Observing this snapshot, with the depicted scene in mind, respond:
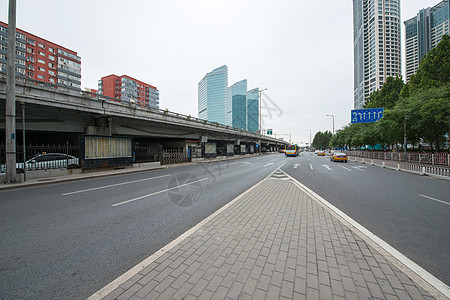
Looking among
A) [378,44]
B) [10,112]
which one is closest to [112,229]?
[10,112]

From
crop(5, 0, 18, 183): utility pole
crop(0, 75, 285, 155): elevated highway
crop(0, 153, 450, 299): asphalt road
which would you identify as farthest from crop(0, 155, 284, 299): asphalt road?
crop(0, 75, 285, 155): elevated highway

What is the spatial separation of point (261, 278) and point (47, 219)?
548 cm

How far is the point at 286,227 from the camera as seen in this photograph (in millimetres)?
3943

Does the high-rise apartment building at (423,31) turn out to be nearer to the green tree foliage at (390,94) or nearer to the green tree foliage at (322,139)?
the green tree foliage at (322,139)

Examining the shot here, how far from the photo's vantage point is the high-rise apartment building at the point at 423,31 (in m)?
101

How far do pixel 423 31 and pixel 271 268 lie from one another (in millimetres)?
192873

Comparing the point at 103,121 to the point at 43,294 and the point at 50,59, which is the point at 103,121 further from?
the point at 50,59

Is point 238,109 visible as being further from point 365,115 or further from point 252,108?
point 365,115

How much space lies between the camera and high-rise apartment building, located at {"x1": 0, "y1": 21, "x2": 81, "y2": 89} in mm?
47500

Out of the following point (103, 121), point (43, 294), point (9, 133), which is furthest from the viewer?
point (103, 121)

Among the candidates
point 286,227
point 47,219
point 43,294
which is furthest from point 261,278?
point 47,219

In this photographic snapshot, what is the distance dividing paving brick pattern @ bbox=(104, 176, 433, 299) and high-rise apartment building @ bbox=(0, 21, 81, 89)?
6486cm

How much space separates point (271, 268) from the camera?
255 cm

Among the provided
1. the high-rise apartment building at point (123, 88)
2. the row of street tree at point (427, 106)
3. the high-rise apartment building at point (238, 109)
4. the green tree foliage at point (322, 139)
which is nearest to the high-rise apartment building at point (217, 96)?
the high-rise apartment building at point (238, 109)
